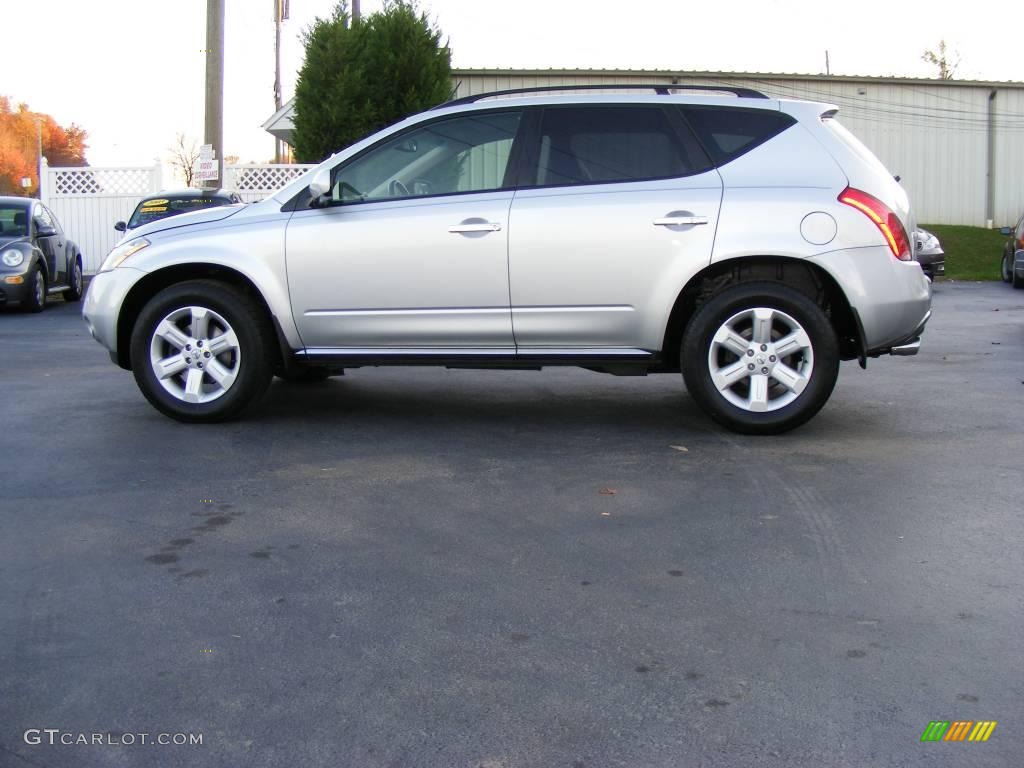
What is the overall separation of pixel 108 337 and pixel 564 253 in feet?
9.21

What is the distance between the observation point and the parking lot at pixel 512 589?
3146 mm

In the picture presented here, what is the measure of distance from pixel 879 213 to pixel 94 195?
22053 mm

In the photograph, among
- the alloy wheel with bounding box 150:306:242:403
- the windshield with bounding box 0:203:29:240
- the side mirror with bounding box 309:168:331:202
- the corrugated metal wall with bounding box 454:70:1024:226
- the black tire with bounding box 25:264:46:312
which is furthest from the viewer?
the corrugated metal wall with bounding box 454:70:1024:226

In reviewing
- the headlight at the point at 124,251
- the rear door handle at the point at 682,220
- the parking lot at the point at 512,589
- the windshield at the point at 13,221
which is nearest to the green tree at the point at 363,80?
the windshield at the point at 13,221

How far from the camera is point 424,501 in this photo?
18.0 ft

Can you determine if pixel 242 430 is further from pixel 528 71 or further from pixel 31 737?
pixel 528 71

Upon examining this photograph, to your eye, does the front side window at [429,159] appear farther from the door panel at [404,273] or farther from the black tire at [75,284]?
the black tire at [75,284]

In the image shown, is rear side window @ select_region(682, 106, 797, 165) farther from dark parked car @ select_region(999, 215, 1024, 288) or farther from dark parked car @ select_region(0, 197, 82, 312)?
dark parked car @ select_region(999, 215, 1024, 288)

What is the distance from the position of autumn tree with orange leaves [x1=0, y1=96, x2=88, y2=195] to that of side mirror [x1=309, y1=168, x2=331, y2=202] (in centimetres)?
9892

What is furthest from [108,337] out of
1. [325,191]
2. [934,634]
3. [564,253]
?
[934,634]

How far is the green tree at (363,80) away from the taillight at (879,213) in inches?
696

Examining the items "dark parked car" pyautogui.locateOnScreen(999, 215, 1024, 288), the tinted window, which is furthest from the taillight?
"dark parked car" pyautogui.locateOnScreen(999, 215, 1024, 288)

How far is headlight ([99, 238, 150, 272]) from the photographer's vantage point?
24.2 ft

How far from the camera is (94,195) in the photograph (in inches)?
1014
